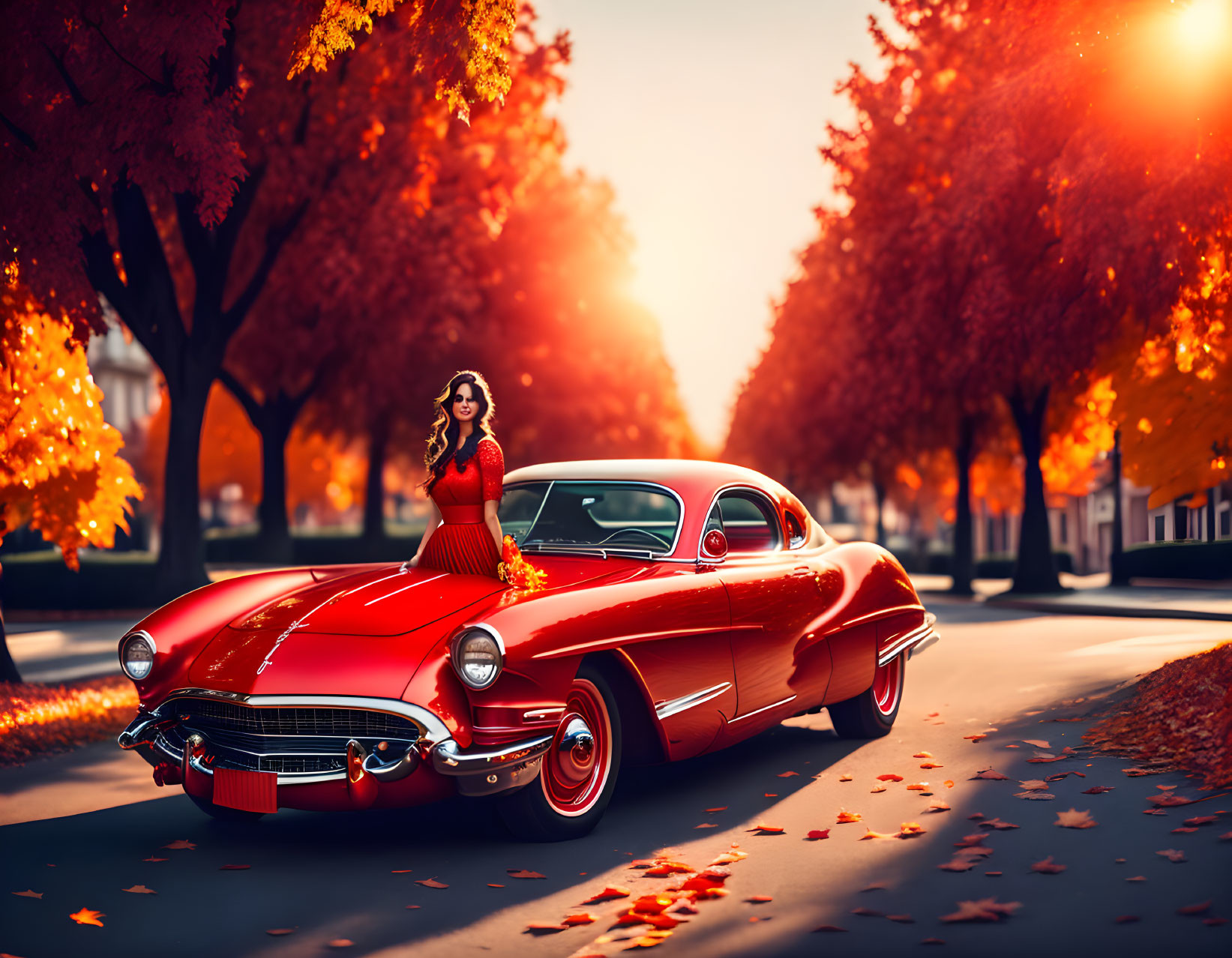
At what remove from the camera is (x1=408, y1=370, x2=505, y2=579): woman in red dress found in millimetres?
6434

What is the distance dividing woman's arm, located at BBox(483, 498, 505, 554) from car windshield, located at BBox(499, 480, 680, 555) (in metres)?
0.57

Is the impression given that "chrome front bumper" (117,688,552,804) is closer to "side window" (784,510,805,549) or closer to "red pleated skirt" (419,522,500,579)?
"red pleated skirt" (419,522,500,579)

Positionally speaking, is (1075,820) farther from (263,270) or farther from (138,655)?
(263,270)

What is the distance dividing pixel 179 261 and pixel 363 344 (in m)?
5.41

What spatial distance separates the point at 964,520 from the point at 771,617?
23.2 m

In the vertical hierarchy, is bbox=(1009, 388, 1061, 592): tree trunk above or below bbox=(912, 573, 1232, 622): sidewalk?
above

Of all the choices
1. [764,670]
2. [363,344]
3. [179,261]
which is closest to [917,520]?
[363,344]

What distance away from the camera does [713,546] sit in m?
6.72

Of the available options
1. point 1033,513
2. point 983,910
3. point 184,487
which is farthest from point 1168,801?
point 1033,513

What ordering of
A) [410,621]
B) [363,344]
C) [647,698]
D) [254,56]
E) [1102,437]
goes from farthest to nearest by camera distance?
[1102,437] < [363,344] < [254,56] < [647,698] < [410,621]

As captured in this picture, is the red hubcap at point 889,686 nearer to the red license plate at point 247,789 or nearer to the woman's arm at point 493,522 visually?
the woman's arm at point 493,522

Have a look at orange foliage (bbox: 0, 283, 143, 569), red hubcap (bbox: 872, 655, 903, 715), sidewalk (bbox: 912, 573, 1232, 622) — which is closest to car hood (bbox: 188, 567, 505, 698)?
red hubcap (bbox: 872, 655, 903, 715)

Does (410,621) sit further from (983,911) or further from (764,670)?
(983,911)

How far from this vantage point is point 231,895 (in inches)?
201
